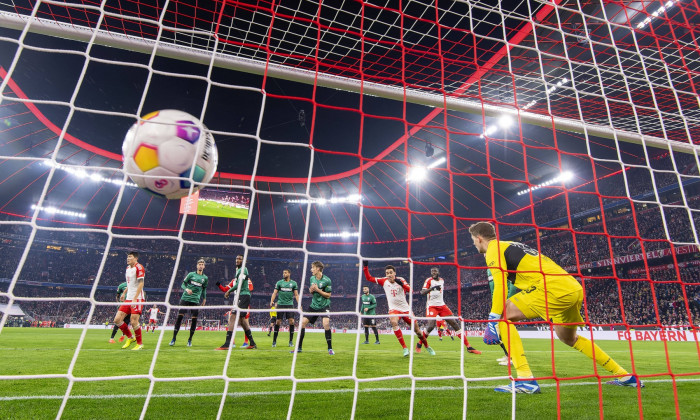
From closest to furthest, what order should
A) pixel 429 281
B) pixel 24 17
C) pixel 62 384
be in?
pixel 24 17, pixel 62 384, pixel 429 281

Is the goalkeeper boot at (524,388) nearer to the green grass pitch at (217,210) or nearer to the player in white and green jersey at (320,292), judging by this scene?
the player in white and green jersey at (320,292)

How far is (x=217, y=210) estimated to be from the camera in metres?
16.2

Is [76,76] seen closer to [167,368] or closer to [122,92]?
[122,92]

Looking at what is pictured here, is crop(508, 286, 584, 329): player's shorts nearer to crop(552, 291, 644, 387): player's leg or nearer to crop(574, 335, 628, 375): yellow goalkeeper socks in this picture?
crop(552, 291, 644, 387): player's leg

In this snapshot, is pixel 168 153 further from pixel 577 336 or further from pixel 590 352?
pixel 590 352

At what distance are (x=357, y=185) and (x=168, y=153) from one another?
17.0 meters

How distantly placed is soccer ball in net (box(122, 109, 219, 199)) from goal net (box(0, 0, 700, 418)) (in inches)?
8.0

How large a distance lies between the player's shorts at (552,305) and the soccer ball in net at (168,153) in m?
2.90

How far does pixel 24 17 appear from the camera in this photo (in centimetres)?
282

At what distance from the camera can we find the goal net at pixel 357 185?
2.68 metres

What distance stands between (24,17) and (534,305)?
4680 mm

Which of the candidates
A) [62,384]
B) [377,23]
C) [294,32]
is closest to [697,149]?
[377,23]

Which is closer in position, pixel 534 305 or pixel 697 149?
pixel 534 305

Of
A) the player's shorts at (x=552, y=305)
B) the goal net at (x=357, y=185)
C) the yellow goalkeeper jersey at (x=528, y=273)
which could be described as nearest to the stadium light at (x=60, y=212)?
the goal net at (x=357, y=185)
